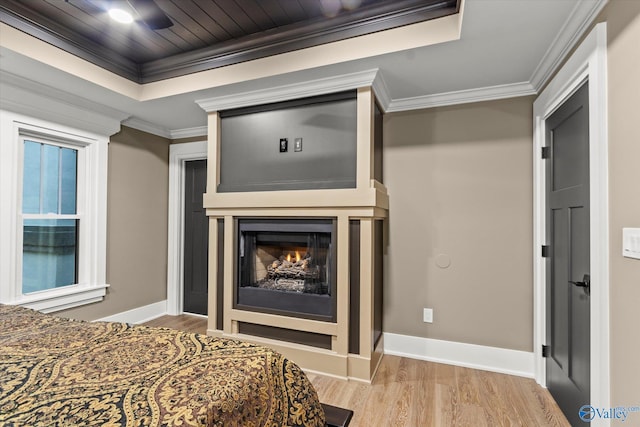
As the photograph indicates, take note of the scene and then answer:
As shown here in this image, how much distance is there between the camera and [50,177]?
2936 millimetres

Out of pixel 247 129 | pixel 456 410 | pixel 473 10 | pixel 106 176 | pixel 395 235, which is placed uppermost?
pixel 473 10

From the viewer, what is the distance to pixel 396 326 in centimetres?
289

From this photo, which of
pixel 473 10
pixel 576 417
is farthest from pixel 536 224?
pixel 473 10

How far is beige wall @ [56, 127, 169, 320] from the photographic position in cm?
338

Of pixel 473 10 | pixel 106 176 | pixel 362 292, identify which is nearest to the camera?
pixel 473 10

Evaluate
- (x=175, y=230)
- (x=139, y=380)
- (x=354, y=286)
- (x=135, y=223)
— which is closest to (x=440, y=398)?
(x=354, y=286)

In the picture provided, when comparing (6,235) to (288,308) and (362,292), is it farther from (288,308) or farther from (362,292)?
(362,292)

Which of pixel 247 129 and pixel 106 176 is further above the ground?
pixel 247 129

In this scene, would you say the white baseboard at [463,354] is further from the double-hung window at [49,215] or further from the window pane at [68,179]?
the window pane at [68,179]

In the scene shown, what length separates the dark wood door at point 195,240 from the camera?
396 centimetres

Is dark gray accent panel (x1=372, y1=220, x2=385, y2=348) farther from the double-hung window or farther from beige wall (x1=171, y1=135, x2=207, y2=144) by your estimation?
the double-hung window

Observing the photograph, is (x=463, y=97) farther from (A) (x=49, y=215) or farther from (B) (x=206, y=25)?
(A) (x=49, y=215)

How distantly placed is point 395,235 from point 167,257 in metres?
2.94

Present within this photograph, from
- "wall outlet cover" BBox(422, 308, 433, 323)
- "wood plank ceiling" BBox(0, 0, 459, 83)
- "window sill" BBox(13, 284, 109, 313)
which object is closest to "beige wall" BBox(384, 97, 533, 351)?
"wall outlet cover" BBox(422, 308, 433, 323)
